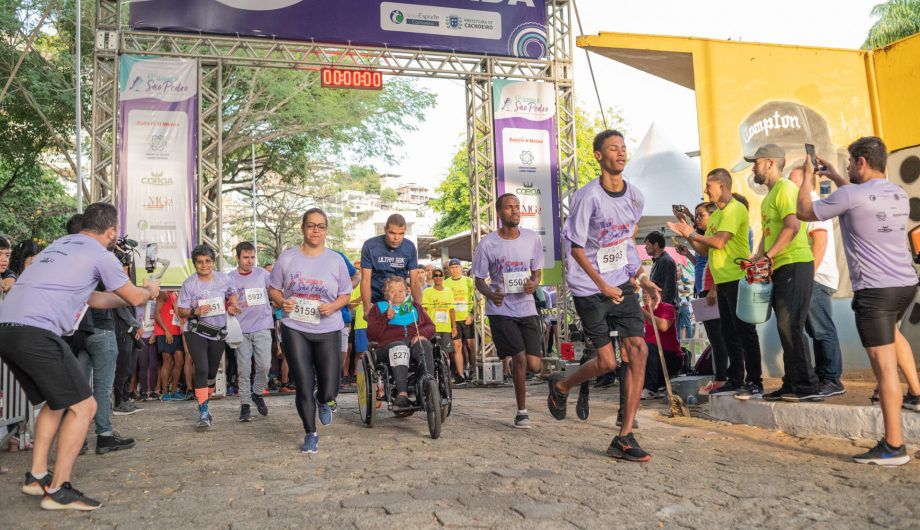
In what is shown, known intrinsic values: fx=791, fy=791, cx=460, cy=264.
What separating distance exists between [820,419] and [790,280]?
105 centimetres

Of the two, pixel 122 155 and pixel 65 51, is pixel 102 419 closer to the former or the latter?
pixel 122 155

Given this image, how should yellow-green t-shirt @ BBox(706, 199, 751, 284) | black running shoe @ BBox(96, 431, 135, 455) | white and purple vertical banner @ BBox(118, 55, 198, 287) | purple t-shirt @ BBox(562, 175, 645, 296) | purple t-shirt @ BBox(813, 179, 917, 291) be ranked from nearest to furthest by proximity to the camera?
purple t-shirt @ BBox(813, 179, 917, 291) → purple t-shirt @ BBox(562, 175, 645, 296) → black running shoe @ BBox(96, 431, 135, 455) → yellow-green t-shirt @ BBox(706, 199, 751, 284) → white and purple vertical banner @ BBox(118, 55, 198, 287)

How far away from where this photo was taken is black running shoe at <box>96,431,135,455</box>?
6488 millimetres

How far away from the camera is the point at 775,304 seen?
20.2 feet

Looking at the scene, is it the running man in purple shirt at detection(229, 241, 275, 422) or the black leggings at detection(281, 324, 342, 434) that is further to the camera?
the running man in purple shirt at detection(229, 241, 275, 422)

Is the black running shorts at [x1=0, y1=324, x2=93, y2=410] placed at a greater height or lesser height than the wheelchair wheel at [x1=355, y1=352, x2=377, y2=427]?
greater

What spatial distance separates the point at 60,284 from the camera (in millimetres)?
4629

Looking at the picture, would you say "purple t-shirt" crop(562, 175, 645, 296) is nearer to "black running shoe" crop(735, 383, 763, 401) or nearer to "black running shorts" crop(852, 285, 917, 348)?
"black running shorts" crop(852, 285, 917, 348)

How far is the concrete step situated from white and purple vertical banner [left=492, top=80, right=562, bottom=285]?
709 cm

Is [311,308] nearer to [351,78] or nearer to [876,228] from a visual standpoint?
[876,228]

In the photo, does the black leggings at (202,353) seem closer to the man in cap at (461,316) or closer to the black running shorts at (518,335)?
the black running shorts at (518,335)

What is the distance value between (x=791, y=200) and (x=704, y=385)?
2737 millimetres

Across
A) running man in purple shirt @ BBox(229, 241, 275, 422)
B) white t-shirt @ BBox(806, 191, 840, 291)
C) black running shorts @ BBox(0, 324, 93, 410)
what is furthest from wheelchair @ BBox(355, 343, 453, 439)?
white t-shirt @ BBox(806, 191, 840, 291)

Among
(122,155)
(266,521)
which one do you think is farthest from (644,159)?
(266,521)
